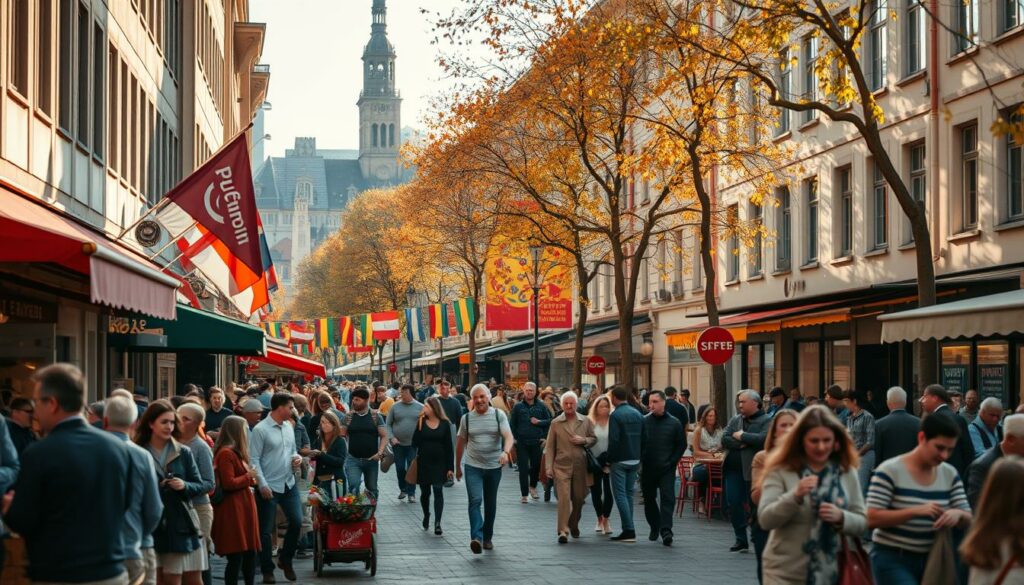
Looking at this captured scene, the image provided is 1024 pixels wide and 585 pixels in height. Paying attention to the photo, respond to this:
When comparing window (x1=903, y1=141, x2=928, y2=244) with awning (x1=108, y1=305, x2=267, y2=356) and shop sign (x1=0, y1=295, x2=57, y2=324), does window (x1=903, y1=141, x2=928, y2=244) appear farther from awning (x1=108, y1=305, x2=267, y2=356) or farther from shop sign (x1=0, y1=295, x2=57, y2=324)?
shop sign (x1=0, y1=295, x2=57, y2=324)

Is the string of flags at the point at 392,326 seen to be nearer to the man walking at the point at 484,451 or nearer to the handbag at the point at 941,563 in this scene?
the man walking at the point at 484,451

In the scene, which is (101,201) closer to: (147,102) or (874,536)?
(147,102)

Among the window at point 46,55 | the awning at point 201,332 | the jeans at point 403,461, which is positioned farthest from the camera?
the jeans at point 403,461

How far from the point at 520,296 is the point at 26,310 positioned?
2836cm

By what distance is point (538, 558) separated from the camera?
16.4 m

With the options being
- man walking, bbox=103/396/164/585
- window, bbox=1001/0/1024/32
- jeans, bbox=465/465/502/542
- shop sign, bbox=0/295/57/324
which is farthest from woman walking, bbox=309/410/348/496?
window, bbox=1001/0/1024/32

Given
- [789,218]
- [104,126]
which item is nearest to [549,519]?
[104,126]

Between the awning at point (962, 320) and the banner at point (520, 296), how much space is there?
994 inches

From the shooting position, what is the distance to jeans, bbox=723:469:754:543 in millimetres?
16844

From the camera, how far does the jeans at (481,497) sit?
17.0 m

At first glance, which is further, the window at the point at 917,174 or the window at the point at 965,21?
the window at the point at 917,174

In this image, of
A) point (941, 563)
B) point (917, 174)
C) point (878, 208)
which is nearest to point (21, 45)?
point (941, 563)

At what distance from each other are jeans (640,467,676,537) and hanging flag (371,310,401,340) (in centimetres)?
4265

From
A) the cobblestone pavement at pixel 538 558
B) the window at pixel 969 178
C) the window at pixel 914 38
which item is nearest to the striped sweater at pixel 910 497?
the cobblestone pavement at pixel 538 558
